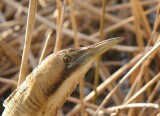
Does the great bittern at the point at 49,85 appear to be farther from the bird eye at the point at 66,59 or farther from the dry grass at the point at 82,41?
the dry grass at the point at 82,41

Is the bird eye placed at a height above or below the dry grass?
below

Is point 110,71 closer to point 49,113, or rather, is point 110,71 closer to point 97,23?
point 97,23

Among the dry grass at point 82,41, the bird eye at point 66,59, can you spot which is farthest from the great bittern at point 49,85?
the dry grass at point 82,41

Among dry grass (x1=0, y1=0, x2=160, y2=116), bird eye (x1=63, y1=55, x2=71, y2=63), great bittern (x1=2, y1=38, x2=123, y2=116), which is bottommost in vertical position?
great bittern (x1=2, y1=38, x2=123, y2=116)

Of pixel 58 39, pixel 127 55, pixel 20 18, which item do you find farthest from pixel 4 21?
pixel 58 39

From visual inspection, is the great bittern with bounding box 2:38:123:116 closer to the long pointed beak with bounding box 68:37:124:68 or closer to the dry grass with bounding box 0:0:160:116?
the long pointed beak with bounding box 68:37:124:68

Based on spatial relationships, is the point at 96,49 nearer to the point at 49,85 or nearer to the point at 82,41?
the point at 49,85

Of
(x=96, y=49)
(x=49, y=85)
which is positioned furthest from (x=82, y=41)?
(x=49, y=85)

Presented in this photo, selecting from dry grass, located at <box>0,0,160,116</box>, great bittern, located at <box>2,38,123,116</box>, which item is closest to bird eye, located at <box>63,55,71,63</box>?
great bittern, located at <box>2,38,123,116</box>

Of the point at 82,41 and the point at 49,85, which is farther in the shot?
the point at 82,41

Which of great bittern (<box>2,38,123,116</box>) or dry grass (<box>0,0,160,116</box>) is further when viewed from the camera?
dry grass (<box>0,0,160,116</box>)
